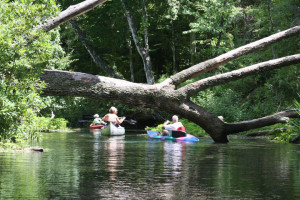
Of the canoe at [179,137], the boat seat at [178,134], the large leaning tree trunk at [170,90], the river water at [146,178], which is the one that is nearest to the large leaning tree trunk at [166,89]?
the large leaning tree trunk at [170,90]

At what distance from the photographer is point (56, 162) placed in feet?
33.0

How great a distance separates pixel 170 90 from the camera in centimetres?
1627

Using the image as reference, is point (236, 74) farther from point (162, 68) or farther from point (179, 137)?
point (162, 68)

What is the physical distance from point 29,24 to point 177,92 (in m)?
5.82

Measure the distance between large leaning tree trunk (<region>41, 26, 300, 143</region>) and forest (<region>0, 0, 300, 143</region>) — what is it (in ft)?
0.10

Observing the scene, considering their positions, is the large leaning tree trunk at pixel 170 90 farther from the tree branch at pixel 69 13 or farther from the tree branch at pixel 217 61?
the tree branch at pixel 69 13

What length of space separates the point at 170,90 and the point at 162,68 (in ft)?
84.6

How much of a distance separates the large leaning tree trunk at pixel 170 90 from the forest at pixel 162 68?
0.10ft

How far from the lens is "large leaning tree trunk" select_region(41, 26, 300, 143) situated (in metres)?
14.7

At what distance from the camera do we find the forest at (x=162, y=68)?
12.3 metres

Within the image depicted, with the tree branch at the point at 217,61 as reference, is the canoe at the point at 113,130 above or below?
below

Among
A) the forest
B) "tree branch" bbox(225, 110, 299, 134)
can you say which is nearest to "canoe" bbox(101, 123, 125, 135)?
the forest

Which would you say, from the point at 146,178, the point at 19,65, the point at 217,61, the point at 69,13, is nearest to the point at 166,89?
the point at 217,61

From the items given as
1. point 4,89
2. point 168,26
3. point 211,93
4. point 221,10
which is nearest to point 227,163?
point 4,89
